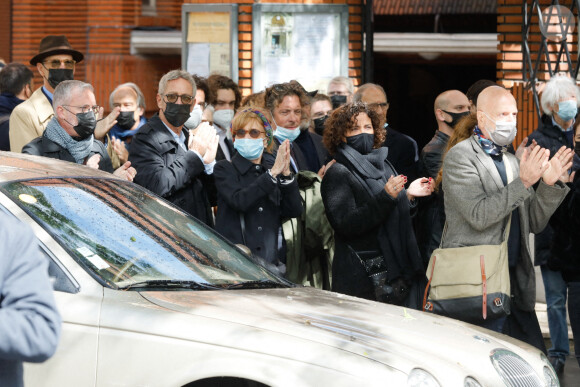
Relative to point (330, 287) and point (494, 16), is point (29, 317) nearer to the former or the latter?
point (330, 287)


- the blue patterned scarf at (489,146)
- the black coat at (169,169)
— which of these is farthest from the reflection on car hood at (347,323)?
the black coat at (169,169)

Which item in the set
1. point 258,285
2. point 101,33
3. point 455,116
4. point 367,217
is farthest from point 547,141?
point 101,33

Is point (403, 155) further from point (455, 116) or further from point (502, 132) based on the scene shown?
point (502, 132)

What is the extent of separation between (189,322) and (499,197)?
237cm

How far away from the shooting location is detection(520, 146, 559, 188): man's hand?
18.4 feet

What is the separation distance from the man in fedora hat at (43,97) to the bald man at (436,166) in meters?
2.70

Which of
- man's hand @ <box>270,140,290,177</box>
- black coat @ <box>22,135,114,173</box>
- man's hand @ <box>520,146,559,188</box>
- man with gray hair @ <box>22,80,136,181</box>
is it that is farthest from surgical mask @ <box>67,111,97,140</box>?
man's hand @ <box>520,146,559,188</box>

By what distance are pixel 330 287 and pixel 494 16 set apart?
30.9 feet

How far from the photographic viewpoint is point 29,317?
106 inches

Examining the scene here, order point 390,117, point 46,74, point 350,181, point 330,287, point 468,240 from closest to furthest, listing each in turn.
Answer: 1. point 468,240
2. point 350,181
3. point 330,287
4. point 46,74
5. point 390,117

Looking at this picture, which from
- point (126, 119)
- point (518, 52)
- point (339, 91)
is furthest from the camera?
point (518, 52)

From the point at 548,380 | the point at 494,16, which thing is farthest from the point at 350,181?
the point at 494,16

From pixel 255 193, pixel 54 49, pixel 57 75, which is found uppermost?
pixel 54 49

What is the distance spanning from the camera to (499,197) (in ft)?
18.7
